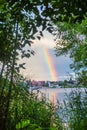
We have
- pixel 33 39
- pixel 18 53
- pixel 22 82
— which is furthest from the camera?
pixel 22 82

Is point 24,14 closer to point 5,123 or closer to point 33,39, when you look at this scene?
point 33,39

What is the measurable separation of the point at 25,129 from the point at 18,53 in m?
2.31

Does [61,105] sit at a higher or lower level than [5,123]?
higher

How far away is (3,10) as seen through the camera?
5188 mm

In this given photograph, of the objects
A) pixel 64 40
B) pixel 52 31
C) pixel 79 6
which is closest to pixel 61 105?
pixel 52 31

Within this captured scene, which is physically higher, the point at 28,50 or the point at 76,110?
the point at 28,50

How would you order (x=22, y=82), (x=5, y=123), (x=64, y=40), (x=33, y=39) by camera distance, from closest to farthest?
(x=5, y=123)
(x=33, y=39)
(x=22, y=82)
(x=64, y=40)

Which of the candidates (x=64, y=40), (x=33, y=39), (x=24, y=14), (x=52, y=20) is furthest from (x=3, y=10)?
(x=64, y=40)

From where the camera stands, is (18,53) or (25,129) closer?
(25,129)

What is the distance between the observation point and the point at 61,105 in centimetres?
951

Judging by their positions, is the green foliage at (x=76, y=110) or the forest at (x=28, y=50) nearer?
the forest at (x=28, y=50)

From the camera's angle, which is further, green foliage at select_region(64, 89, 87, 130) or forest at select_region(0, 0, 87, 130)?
green foliage at select_region(64, 89, 87, 130)

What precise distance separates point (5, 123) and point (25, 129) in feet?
→ 1.48

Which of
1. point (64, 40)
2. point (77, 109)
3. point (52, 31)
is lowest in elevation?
point (77, 109)
